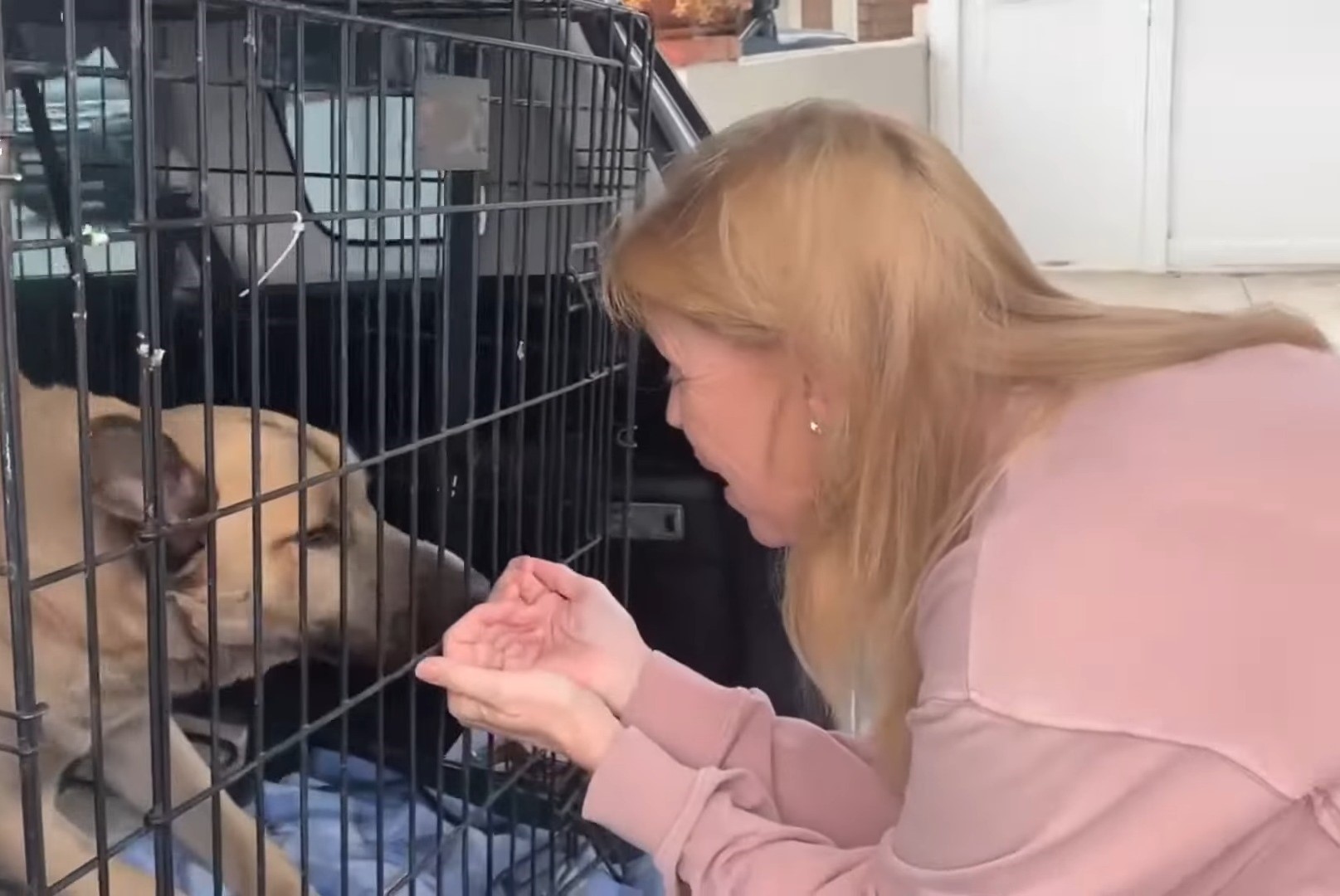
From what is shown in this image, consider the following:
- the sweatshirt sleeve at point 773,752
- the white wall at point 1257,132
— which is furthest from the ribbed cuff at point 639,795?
the white wall at point 1257,132

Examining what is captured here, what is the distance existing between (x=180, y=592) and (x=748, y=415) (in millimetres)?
530

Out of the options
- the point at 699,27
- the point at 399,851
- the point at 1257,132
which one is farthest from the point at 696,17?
the point at 399,851

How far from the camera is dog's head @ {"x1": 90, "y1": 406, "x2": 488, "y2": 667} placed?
1.08 m

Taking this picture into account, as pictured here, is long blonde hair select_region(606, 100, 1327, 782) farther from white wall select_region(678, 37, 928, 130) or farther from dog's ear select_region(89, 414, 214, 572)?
white wall select_region(678, 37, 928, 130)

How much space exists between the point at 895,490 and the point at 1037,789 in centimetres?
21

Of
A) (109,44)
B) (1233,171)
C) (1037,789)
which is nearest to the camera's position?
(1037,789)

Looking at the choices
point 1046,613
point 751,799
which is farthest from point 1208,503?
point 751,799

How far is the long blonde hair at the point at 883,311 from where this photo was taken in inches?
33.6

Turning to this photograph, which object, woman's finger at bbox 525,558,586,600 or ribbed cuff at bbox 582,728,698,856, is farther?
woman's finger at bbox 525,558,586,600

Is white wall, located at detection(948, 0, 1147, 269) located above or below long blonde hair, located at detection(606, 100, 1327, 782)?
above

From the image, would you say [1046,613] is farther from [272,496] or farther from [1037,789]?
[272,496]

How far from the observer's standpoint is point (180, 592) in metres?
1.20

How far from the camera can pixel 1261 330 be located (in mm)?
929

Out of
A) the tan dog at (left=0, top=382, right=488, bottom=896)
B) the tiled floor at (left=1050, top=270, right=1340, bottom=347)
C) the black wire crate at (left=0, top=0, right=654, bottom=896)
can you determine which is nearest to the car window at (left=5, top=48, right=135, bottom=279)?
the black wire crate at (left=0, top=0, right=654, bottom=896)
